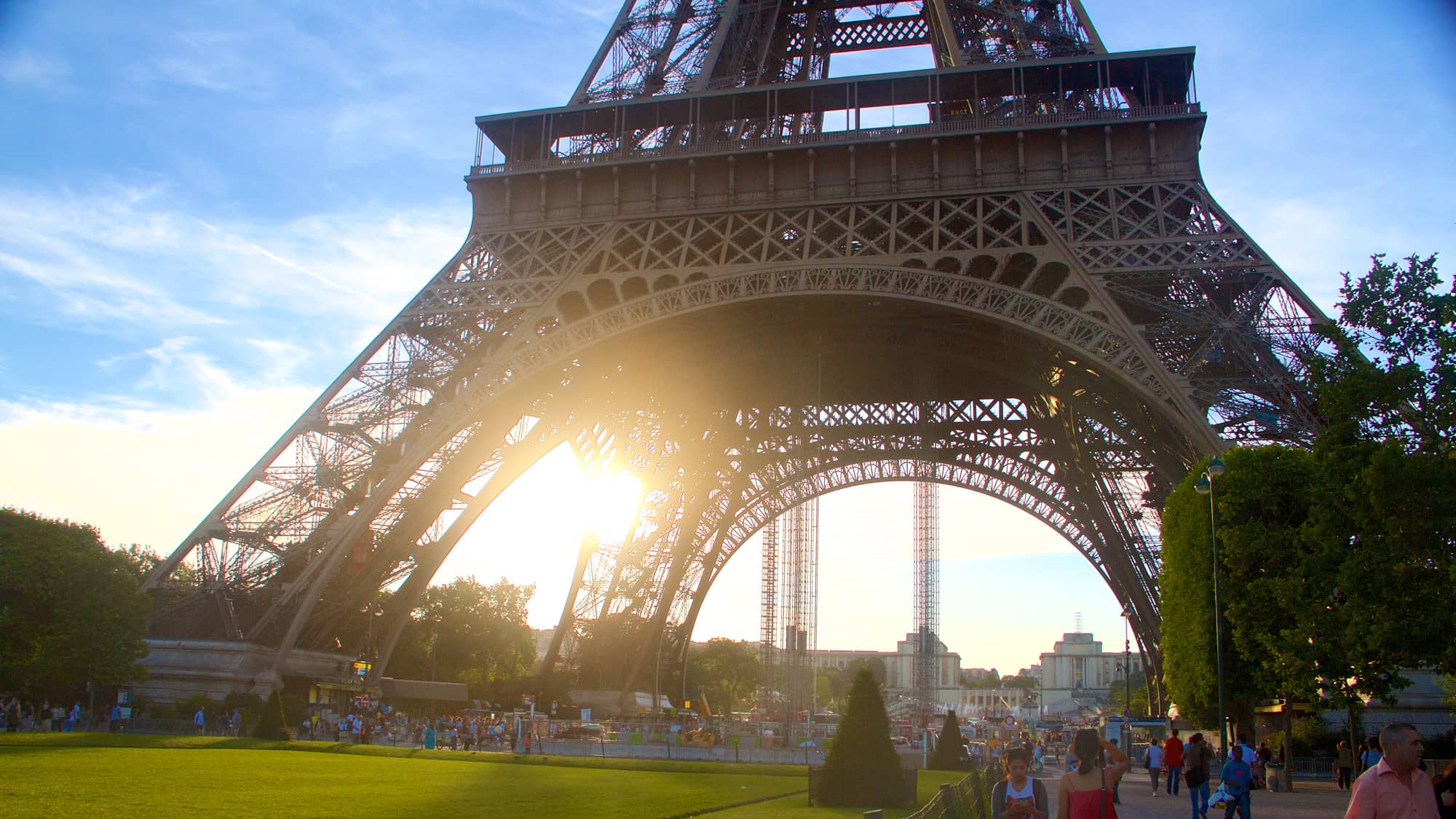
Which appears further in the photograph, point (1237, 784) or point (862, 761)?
point (862, 761)

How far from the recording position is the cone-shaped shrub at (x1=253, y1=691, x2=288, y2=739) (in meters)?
32.9

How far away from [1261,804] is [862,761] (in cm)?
1084

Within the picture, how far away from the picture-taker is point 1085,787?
7.57 meters

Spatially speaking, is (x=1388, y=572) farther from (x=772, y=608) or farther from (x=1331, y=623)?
(x=772, y=608)

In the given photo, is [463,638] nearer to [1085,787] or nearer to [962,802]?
[962,802]

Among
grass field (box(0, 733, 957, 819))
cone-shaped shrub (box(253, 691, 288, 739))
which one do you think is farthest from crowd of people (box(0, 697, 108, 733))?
grass field (box(0, 733, 957, 819))

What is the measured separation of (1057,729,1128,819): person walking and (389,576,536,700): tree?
64.9 meters

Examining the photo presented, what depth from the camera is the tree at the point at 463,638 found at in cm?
7406

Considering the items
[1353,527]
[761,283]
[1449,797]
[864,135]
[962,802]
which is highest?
[864,135]

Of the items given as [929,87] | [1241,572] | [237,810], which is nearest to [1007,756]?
[237,810]

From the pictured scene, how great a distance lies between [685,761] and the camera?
32250 millimetres

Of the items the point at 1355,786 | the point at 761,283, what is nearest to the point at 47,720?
the point at 761,283

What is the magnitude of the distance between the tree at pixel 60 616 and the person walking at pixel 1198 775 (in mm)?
30038

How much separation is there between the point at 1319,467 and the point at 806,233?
15.6 meters
